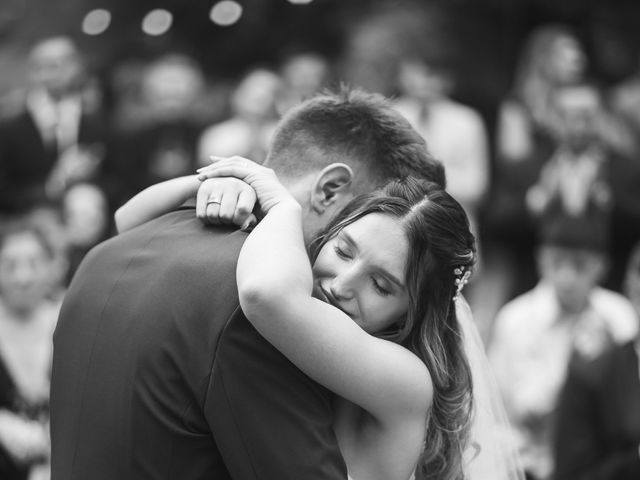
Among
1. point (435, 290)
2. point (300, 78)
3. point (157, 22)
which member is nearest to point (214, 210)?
point (435, 290)

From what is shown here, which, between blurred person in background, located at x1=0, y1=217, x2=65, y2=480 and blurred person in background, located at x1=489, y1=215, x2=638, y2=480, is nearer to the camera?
blurred person in background, located at x1=0, y1=217, x2=65, y2=480

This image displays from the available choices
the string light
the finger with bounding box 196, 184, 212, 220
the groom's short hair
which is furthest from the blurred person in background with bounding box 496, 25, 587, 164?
the finger with bounding box 196, 184, 212, 220

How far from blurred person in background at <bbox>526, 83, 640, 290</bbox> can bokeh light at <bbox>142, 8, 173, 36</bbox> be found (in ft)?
10.7

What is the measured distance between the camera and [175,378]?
2.46m

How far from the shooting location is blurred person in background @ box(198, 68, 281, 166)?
24.8ft

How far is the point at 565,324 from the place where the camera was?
19.9 feet

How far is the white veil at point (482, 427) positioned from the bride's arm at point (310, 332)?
59cm

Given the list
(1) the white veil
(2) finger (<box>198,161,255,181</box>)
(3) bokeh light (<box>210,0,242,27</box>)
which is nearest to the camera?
(2) finger (<box>198,161,255,181</box>)

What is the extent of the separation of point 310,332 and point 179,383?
0.30m

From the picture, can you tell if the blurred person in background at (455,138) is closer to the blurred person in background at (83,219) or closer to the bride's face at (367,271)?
the blurred person in background at (83,219)

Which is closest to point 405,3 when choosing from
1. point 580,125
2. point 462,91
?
point 462,91

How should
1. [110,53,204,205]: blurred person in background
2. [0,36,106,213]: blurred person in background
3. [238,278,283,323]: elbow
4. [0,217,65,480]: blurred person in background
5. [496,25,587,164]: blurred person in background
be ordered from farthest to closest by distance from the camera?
[110,53,204,205]: blurred person in background, [0,36,106,213]: blurred person in background, [496,25,587,164]: blurred person in background, [0,217,65,480]: blurred person in background, [238,278,283,323]: elbow

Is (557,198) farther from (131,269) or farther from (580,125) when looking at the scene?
(131,269)

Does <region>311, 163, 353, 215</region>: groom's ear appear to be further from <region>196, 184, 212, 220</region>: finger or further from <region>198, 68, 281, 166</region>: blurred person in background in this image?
<region>198, 68, 281, 166</region>: blurred person in background
